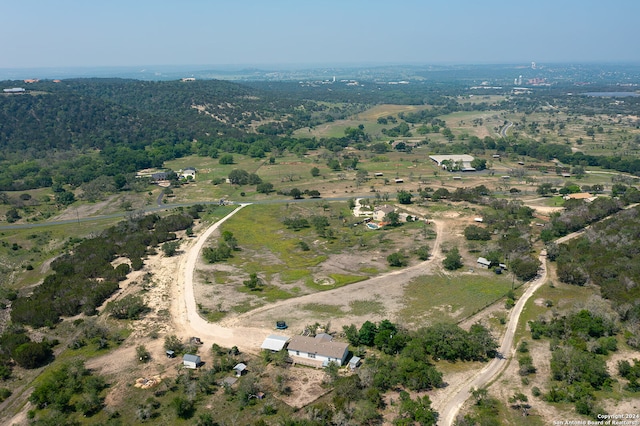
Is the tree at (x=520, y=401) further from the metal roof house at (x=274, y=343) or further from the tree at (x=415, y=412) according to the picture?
the metal roof house at (x=274, y=343)

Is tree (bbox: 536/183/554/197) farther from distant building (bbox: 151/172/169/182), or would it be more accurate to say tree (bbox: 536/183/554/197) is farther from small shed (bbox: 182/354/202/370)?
distant building (bbox: 151/172/169/182)

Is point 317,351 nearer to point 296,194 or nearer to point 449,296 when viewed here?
point 449,296

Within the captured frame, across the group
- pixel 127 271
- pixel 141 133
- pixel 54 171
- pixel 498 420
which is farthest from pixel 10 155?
pixel 498 420

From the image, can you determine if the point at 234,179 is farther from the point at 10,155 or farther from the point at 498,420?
the point at 498,420

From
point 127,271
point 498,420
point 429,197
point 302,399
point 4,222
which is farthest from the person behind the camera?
point 429,197

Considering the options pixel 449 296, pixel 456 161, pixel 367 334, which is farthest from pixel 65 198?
pixel 456 161

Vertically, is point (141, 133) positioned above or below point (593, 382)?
above
